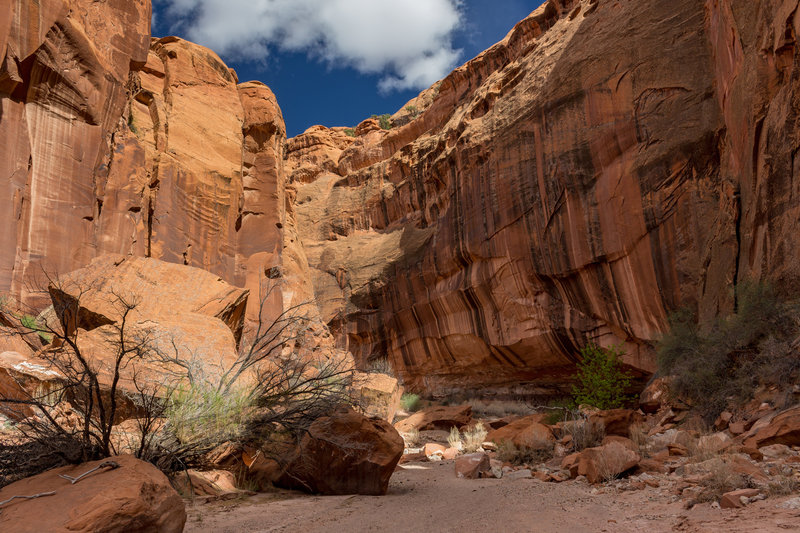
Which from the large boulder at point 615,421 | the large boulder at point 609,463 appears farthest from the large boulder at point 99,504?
the large boulder at point 615,421

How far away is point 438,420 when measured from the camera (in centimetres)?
1662

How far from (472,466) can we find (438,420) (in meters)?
9.10

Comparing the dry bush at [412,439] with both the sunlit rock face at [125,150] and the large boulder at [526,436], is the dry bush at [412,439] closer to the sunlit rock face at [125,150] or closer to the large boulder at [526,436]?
the large boulder at [526,436]

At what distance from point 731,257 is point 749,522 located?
35.6 feet

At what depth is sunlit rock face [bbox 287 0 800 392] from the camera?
11.2m

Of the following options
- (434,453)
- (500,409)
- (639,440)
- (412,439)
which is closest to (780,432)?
(639,440)

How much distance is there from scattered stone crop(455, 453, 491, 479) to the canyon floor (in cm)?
81

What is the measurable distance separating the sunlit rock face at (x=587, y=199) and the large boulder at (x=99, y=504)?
9703 millimetres

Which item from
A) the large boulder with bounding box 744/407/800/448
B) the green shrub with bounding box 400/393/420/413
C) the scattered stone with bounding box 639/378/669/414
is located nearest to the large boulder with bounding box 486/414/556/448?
the scattered stone with bounding box 639/378/669/414

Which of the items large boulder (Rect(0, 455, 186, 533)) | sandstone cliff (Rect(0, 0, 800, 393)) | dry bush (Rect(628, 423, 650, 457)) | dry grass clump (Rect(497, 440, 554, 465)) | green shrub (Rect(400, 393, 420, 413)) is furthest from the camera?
green shrub (Rect(400, 393, 420, 413))

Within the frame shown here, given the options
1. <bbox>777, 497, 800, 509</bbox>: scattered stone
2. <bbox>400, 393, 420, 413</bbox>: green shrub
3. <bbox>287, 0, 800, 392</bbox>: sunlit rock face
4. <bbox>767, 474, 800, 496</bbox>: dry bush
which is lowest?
<bbox>777, 497, 800, 509</bbox>: scattered stone

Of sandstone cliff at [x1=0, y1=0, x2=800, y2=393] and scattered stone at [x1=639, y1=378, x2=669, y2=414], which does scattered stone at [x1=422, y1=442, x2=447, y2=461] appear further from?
sandstone cliff at [x1=0, y1=0, x2=800, y2=393]

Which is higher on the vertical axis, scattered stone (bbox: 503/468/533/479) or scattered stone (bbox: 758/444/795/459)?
scattered stone (bbox: 758/444/795/459)

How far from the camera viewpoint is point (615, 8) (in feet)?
62.8
